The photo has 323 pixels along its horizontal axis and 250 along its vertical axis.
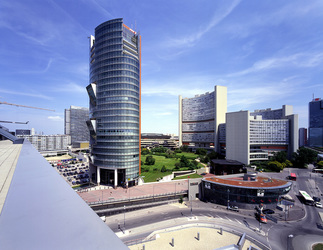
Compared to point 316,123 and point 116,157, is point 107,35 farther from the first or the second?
point 316,123

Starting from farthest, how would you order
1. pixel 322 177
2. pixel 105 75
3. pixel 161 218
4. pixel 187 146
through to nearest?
pixel 187 146 → pixel 322 177 → pixel 105 75 → pixel 161 218

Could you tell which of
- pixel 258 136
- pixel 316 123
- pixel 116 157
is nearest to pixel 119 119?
pixel 116 157

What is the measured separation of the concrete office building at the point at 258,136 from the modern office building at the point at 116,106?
48316 mm

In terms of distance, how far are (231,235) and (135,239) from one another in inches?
610

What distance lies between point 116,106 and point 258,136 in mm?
65352

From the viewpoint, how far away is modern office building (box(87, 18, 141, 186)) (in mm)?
45625

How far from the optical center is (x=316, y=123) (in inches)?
5610

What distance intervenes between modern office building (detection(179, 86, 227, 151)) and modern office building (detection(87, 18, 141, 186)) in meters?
63.1

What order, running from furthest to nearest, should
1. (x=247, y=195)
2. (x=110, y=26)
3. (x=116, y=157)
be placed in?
1. (x=110, y=26)
2. (x=116, y=157)
3. (x=247, y=195)

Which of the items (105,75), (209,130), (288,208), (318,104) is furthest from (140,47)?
(318,104)

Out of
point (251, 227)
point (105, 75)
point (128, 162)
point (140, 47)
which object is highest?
point (140, 47)

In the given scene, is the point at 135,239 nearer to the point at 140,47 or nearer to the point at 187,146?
the point at 140,47

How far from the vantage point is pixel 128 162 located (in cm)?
4556

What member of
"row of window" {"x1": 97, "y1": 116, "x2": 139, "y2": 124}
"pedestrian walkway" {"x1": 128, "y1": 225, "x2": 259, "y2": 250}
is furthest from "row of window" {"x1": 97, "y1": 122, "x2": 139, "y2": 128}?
"pedestrian walkway" {"x1": 128, "y1": 225, "x2": 259, "y2": 250}
